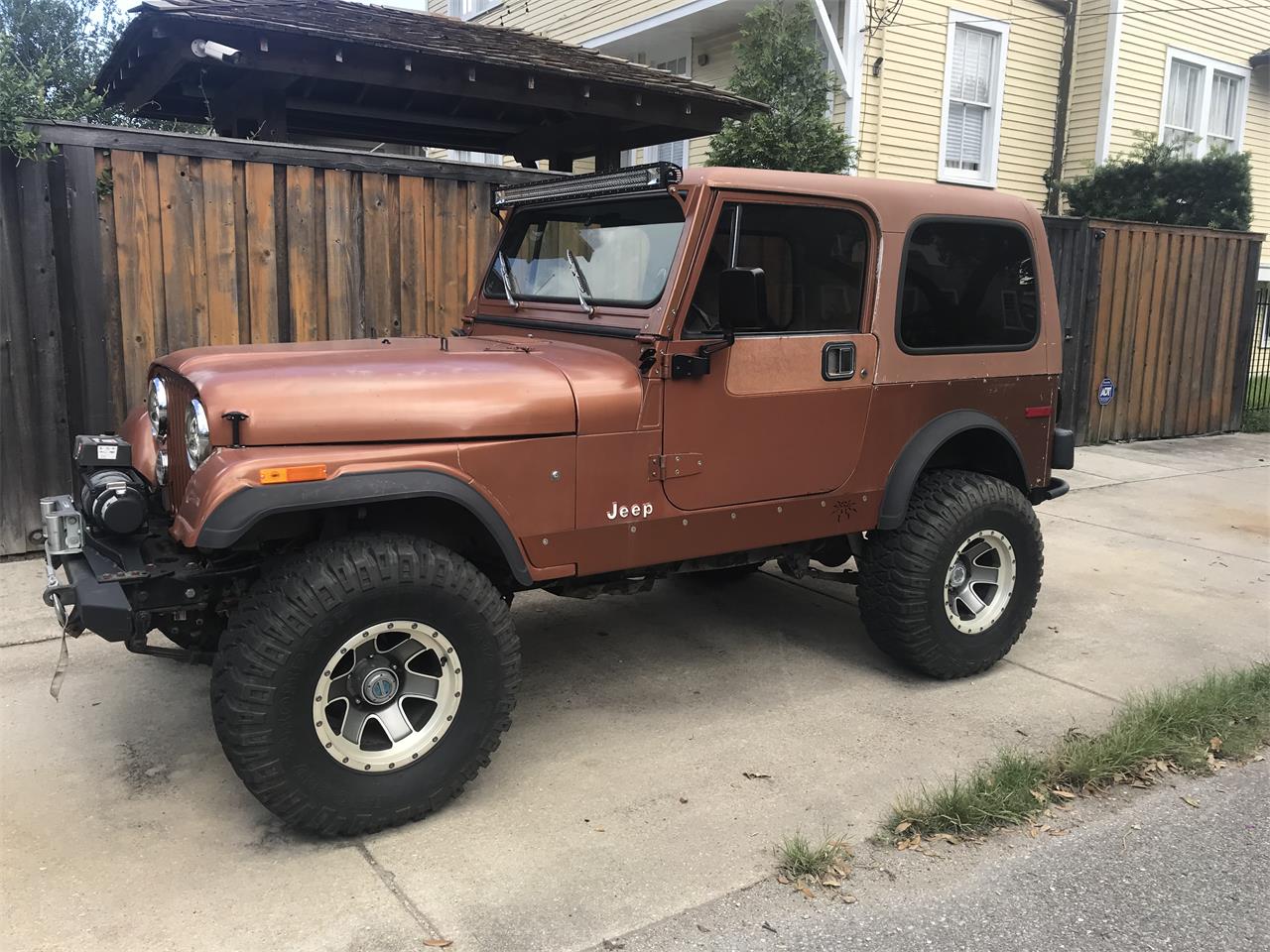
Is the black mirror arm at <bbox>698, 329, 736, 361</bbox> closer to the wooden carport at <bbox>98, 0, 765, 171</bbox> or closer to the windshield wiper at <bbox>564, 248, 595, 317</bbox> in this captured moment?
the windshield wiper at <bbox>564, 248, 595, 317</bbox>

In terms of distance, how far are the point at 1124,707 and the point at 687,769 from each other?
198 centimetres

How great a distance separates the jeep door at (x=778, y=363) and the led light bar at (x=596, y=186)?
0.74 feet

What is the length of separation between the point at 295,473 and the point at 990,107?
40.8ft

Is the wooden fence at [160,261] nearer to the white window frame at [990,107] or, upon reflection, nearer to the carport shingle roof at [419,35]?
the carport shingle roof at [419,35]

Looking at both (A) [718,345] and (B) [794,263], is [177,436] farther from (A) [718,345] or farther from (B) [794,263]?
(B) [794,263]

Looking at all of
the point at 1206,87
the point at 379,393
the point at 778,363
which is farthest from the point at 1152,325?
the point at 379,393

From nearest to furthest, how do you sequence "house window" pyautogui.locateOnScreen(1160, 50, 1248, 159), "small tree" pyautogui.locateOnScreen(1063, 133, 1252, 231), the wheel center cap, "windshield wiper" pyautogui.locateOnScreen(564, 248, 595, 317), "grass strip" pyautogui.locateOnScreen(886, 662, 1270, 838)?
the wheel center cap
"grass strip" pyautogui.locateOnScreen(886, 662, 1270, 838)
"windshield wiper" pyautogui.locateOnScreen(564, 248, 595, 317)
"small tree" pyautogui.locateOnScreen(1063, 133, 1252, 231)
"house window" pyautogui.locateOnScreen(1160, 50, 1248, 159)

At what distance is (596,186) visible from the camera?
13.1 feet

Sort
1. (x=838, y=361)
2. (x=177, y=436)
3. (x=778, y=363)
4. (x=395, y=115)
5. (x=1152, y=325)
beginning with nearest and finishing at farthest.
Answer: (x=177, y=436)
(x=778, y=363)
(x=838, y=361)
(x=395, y=115)
(x=1152, y=325)

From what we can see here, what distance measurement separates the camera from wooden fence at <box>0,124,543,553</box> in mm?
5461

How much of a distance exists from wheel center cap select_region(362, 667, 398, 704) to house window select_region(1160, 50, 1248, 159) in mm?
14135

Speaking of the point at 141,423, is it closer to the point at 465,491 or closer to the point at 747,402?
the point at 465,491

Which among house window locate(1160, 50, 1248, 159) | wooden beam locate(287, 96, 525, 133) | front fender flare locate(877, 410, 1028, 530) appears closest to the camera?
front fender flare locate(877, 410, 1028, 530)

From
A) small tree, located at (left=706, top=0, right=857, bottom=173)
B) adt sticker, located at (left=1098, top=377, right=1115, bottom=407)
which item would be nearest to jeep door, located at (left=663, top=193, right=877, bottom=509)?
small tree, located at (left=706, top=0, right=857, bottom=173)
